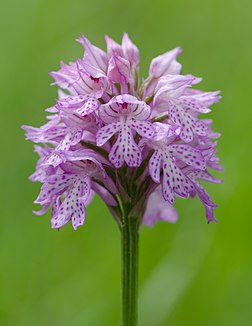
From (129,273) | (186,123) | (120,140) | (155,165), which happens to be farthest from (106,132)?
(129,273)

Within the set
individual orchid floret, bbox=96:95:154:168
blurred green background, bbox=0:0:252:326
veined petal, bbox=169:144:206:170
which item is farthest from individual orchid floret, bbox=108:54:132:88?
blurred green background, bbox=0:0:252:326

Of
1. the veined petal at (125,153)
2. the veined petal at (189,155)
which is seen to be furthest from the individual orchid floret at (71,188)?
the veined petal at (189,155)

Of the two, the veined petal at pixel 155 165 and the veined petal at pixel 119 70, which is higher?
the veined petal at pixel 119 70

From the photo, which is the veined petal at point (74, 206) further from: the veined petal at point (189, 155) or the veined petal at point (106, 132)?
the veined petal at point (189, 155)

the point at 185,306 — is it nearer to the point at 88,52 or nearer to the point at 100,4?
the point at 88,52

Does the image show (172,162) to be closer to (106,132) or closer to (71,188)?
(106,132)

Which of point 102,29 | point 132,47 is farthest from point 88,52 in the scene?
point 102,29
